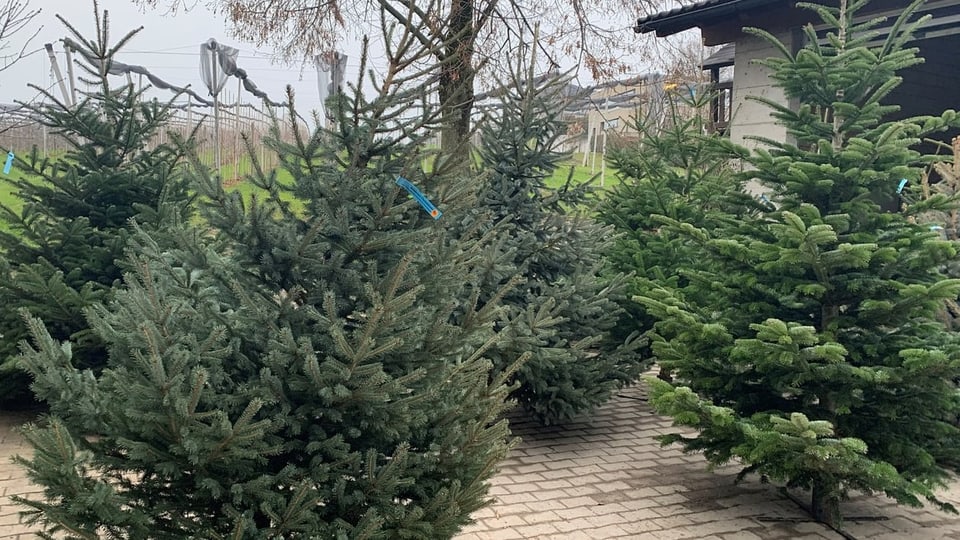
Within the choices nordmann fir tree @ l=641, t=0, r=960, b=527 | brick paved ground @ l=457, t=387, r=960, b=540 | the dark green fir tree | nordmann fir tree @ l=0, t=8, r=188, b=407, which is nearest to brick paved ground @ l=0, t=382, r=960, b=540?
brick paved ground @ l=457, t=387, r=960, b=540

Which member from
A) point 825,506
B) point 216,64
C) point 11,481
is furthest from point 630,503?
point 216,64

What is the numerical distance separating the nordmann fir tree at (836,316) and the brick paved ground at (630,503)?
0.33 m

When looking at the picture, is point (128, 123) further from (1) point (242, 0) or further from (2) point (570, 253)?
(1) point (242, 0)

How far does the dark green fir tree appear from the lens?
5.98 metres

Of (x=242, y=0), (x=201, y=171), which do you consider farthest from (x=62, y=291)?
(x=242, y=0)

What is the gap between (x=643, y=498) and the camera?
5070mm

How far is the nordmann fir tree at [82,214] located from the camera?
A: 5625mm

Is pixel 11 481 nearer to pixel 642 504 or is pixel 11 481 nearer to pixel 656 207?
pixel 642 504

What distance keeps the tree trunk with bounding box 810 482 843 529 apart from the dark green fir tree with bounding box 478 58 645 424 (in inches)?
70.2

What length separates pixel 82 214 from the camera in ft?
19.8

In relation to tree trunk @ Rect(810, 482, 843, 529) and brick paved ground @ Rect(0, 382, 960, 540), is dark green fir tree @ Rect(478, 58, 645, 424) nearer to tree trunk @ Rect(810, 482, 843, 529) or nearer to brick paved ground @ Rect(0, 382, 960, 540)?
brick paved ground @ Rect(0, 382, 960, 540)

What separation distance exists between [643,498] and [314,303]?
2.97 m

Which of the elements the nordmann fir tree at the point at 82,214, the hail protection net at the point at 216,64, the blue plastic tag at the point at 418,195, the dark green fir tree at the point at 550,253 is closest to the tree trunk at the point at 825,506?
the dark green fir tree at the point at 550,253

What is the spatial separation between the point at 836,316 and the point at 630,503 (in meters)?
1.69
